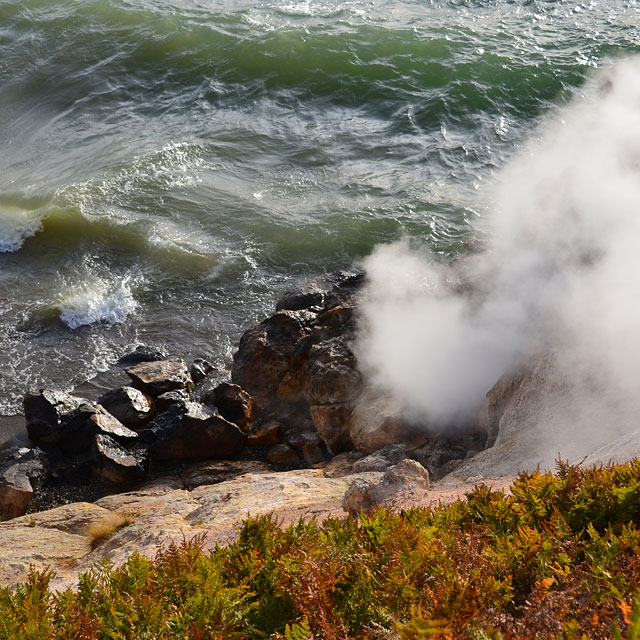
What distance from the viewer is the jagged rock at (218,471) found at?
30.3 ft

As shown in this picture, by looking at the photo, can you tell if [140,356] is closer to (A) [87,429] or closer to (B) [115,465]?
(A) [87,429]

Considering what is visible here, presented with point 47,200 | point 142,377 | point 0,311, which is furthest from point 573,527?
point 47,200

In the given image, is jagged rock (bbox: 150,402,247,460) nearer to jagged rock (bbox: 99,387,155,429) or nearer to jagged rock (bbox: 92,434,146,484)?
jagged rock (bbox: 92,434,146,484)

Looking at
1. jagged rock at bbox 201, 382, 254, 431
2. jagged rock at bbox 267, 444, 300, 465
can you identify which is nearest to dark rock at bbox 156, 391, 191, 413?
jagged rock at bbox 201, 382, 254, 431

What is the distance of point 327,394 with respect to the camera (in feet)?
31.8

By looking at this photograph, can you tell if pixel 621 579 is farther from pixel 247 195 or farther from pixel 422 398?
pixel 247 195

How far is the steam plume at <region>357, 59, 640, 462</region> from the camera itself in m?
6.45

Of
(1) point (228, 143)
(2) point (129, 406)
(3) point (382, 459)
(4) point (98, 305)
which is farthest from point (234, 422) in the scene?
(1) point (228, 143)

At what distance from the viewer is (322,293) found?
12008 millimetres

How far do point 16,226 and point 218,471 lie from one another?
9.35 metres

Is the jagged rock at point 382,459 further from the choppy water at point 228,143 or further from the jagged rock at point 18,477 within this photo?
the choppy water at point 228,143

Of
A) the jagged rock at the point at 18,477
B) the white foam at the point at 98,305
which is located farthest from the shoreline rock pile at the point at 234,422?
the white foam at the point at 98,305

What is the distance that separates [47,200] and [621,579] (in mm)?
16044

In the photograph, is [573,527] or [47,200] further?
[47,200]
